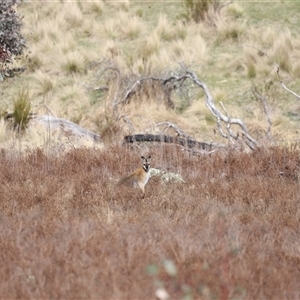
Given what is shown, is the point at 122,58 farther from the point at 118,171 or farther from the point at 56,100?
the point at 118,171

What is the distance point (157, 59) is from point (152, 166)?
7.78 metres

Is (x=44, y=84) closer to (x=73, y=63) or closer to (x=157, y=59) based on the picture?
(x=73, y=63)

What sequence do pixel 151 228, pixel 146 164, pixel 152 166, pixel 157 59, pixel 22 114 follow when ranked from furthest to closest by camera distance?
1. pixel 157 59
2. pixel 22 114
3. pixel 152 166
4. pixel 146 164
5. pixel 151 228

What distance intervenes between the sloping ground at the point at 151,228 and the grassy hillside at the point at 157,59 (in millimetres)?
3956

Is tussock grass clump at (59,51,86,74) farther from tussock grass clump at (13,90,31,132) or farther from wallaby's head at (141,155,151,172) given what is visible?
wallaby's head at (141,155,151,172)

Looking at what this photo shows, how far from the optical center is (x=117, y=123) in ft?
45.8

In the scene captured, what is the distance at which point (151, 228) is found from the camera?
19.0 feet

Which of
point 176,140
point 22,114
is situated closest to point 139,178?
point 176,140

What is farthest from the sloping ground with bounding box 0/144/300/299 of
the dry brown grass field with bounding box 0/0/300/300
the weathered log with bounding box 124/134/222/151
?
the weathered log with bounding box 124/134/222/151

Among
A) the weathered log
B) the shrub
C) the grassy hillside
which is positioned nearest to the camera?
the weathered log

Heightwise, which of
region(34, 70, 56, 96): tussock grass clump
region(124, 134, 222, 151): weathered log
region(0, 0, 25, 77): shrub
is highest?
region(0, 0, 25, 77): shrub

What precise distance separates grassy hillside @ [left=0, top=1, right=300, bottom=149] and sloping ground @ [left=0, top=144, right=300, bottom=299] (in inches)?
156

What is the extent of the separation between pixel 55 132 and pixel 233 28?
730 cm

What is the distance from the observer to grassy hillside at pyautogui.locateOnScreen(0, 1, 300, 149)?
14875 millimetres
